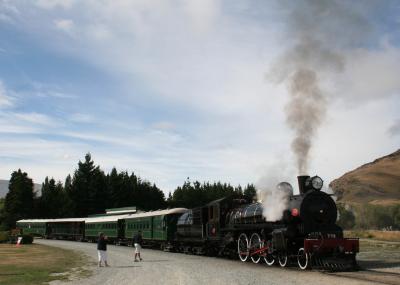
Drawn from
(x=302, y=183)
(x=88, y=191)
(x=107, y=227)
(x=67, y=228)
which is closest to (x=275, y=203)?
(x=302, y=183)

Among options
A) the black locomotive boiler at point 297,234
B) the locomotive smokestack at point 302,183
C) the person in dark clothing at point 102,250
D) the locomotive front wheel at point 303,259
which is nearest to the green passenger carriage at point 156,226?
the black locomotive boiler at point 297,234

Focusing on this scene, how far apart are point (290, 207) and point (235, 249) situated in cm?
607

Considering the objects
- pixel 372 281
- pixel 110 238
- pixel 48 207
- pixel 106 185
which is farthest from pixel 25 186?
pixel 372 281

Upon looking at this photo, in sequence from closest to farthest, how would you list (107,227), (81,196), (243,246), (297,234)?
(297,234)
(243,246)
(107,227)
(81,196)

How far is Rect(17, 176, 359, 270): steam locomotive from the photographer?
17656 millimetres

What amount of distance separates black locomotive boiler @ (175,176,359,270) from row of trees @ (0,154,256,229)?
183 ft

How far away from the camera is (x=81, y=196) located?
94.9 meters

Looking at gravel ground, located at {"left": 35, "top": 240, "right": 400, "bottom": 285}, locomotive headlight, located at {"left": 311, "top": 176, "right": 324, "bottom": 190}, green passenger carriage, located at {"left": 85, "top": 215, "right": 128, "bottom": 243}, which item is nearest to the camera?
gravel ground, located at {"left": 35, "top": 240, "right": 400, "bottom": 285}

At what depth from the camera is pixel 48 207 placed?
94438 mm

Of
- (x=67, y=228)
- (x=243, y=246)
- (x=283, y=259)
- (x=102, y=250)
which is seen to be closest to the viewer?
(x=283, y=259)

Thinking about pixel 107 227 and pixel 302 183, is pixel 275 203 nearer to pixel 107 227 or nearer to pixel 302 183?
pixel 302 183

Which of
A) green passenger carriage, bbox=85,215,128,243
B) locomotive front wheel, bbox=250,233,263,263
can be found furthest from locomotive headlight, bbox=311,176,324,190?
green passenger carriage, bbox=85,215,128,243

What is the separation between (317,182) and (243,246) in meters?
5.48

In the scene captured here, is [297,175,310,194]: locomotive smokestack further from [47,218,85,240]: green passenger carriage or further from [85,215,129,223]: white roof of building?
[47,218,85,240]: green passenger carriage
